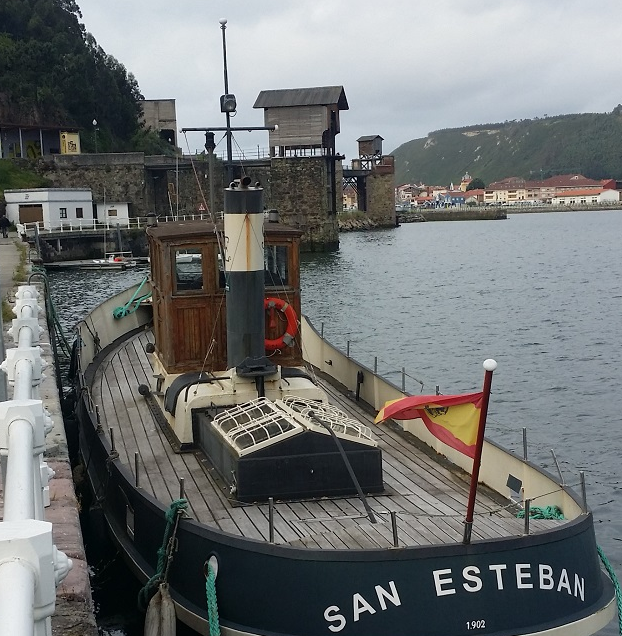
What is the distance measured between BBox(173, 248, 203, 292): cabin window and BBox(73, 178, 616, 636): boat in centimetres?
2

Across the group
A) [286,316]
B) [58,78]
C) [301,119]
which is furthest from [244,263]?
[58,78]

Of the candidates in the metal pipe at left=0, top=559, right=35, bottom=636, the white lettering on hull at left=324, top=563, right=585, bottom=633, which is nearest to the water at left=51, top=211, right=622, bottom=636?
the white lettering on hull at left=324, top=563, right=585, bottom=633

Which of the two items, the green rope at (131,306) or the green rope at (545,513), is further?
the green rope at (131,306)

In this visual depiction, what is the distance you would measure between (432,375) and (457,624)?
20.8 m

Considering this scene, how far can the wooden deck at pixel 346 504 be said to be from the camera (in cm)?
910

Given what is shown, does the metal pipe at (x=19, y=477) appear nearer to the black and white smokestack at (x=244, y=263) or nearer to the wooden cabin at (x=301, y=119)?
the black and white smokestack at (x=244, y=263)

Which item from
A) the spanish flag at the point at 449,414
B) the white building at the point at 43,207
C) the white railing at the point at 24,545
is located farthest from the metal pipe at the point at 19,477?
the white building at the point at 43,207

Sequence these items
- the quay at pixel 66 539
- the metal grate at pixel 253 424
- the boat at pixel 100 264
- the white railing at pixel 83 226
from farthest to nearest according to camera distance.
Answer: the white railing at pixel 83 226
the boat at pixel 100 264
the metal grate at pixel 253 424
the quay at pixel 66 539

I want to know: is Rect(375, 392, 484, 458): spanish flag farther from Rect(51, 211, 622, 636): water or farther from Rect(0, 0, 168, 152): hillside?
Rect(0, 0, 168, 152): hillside

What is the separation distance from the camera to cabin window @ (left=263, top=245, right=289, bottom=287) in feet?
44.0

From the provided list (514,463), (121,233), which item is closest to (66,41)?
(121,233)

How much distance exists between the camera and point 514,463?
10766mm

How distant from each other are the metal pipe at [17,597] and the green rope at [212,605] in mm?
6014

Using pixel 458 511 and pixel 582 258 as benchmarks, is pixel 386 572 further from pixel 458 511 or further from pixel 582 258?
pixel 582 258
